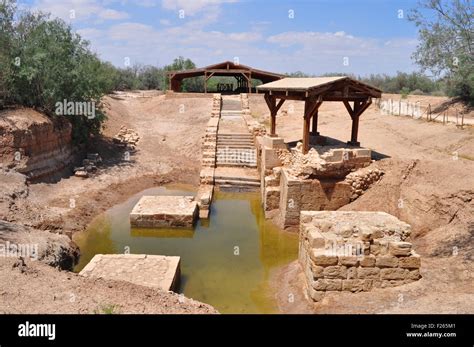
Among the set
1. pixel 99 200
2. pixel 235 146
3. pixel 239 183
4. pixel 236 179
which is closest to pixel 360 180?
pixel 239 183

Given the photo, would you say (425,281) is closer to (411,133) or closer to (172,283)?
(172,283)

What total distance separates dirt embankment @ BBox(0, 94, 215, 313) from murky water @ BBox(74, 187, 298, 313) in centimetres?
82

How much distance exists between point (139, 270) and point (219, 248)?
2.56 meters

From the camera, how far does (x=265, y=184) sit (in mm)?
12547

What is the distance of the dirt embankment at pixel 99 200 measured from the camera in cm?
494

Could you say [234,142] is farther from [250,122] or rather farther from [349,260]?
[349,260]

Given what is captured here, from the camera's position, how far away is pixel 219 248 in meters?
9.89

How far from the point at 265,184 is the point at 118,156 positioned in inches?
319

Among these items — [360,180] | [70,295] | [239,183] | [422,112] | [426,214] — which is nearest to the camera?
[70,295]

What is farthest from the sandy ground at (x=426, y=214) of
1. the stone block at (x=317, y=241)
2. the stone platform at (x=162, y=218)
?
the stone platform at (x=162, y=218)

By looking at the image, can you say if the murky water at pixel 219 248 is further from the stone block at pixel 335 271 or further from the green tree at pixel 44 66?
the green tree at pixel 44 66
